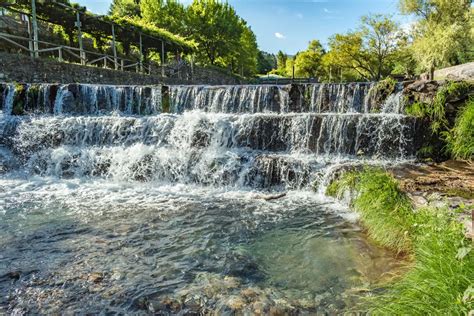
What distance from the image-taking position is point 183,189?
7.44 m

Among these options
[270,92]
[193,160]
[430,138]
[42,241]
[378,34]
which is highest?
[378,34]

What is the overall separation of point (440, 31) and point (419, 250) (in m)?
17.3

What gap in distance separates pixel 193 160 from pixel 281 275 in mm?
4746

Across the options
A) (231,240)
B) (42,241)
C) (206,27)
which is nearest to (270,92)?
(231,240)

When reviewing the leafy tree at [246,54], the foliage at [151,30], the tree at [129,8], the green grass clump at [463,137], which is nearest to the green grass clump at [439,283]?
the green grass clump at [463,137]

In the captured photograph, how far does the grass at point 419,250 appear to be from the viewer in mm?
2223

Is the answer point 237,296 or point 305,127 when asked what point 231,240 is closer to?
point 237,296

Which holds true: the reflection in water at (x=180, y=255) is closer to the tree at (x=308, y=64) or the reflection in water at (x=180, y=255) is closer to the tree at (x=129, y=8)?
the tree at (x=308, y=64)

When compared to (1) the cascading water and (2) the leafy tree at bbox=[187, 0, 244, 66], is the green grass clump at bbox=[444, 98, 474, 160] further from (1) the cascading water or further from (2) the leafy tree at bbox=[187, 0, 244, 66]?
(2) the leafy tree at bbox=[187, 0, 244, 66]

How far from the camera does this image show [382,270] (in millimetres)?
3752

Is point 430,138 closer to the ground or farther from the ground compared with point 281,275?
farther from the ground

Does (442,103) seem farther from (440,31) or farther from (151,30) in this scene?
(151,30)

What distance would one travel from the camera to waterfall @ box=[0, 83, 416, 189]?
7.72 meters

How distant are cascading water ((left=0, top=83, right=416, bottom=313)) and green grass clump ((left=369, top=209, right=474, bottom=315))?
0.84m
